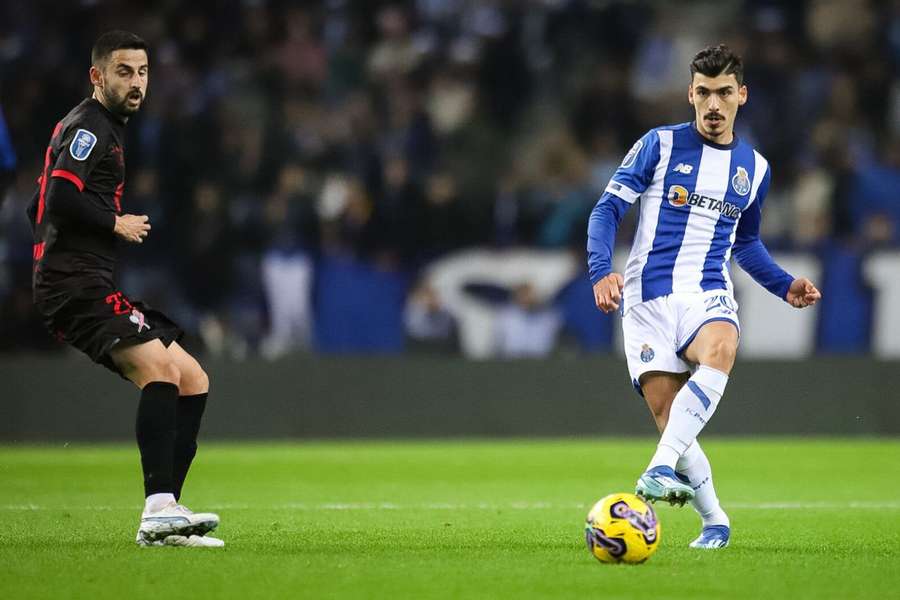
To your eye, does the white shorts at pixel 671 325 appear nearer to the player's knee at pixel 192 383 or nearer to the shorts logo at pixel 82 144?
the player's knee at pixel 192 383

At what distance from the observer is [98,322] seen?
6.05 meters

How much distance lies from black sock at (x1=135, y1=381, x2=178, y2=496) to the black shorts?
8.6 inches

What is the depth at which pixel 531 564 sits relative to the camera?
5.67 meters

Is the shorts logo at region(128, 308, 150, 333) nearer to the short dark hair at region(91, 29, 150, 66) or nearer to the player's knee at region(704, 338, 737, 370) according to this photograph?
the short dark hair at region(91, 29, 150, 66)

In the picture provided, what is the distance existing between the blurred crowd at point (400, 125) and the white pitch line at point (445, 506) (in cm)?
585

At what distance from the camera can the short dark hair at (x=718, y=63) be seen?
6.23m

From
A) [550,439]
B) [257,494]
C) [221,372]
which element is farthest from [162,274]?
[257,494]

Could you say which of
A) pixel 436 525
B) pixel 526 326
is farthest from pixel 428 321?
pixel 436 525

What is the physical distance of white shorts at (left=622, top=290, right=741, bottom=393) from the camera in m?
6.19

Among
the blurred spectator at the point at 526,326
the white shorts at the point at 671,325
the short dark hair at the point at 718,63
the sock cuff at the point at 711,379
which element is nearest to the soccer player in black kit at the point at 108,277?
the white shorts at the point at 671,325

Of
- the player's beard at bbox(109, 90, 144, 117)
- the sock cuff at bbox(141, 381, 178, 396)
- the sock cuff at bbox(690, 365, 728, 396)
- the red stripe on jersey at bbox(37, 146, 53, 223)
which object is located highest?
the player's beard at bbox(109, 90, 144, 117)

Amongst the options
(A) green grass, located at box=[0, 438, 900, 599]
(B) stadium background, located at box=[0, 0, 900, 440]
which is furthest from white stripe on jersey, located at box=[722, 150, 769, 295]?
(B) stadium background, located at box=[0, 0, 900, 440]

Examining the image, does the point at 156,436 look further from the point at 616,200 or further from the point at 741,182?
the point at 741,182

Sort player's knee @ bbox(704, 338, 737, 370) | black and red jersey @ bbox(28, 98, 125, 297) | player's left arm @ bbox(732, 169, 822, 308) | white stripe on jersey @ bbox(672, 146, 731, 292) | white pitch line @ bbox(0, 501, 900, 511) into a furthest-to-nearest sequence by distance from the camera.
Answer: white pitch line @ bbox(0, 501, 900, 511) < player's left arm @ bbox(732, 169, 822, 308) < white stripe on jersey @ bbox(672, 146, 731, 292) < player's knee @ bbox(704, 338, 737, 370) < black and red jersey @ bbox(28, 98, 125, 297)
